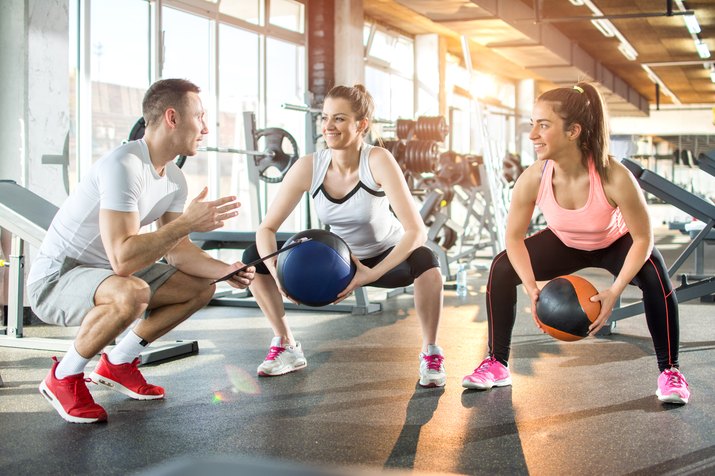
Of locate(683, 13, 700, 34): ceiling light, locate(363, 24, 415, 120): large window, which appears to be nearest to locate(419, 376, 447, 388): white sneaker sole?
locate(683, 13, 700, 34): ceiling light

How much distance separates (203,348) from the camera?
347 centimetres

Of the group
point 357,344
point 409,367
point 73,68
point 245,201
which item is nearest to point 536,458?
point 409,367

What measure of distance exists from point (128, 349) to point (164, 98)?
77 cm

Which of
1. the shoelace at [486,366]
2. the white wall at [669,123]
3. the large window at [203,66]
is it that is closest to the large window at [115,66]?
the large window at [203,66]

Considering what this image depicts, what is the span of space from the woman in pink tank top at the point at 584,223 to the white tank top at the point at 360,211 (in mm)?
433

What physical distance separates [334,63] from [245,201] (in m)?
1.67

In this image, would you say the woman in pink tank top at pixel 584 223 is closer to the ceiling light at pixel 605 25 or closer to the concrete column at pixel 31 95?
the concrete column at pixel 31 95

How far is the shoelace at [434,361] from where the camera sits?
8.89 feet

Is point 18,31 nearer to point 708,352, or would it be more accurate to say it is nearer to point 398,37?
point 708,352

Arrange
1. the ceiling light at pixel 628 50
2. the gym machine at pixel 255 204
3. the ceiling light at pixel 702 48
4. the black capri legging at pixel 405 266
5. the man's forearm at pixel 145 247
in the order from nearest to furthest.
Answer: the man's forearm at pixel 145 247
the black capri legging at pixel 405 266
the gym machine at pixel 255 204
the ceiling light at pixel 702 48
the ceiling light at pixel 628 50

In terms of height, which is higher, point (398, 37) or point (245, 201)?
point (398, 37)

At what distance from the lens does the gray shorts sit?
7.29ft

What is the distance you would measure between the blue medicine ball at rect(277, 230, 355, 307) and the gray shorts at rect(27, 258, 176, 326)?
0.51 m

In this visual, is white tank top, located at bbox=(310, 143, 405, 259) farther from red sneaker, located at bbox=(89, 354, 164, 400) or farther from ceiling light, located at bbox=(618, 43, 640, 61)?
ceiling light, located at bbox=(618, 43, 640, 61)
